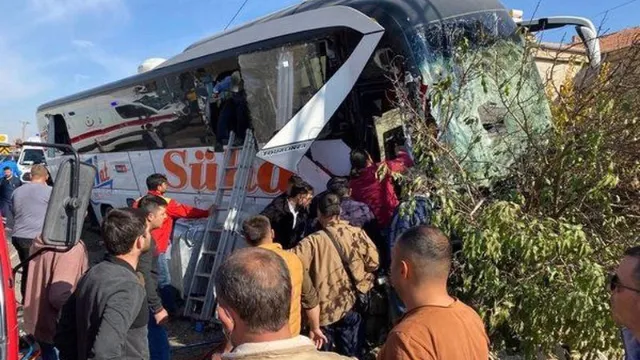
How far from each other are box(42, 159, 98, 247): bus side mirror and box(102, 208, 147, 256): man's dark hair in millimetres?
241

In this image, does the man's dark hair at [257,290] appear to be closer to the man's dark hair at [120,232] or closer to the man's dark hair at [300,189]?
the man's dark hair at [120,232]

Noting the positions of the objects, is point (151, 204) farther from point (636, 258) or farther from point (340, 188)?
point (636, 258)

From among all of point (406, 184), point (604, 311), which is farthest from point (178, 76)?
point (604, 311)

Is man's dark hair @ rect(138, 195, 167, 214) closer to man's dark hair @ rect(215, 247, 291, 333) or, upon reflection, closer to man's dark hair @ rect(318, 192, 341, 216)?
man's dark hair @ rect(318, 192, 341, 216)

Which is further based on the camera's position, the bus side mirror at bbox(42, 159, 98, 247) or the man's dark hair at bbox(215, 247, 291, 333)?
the bus side mirror at bbox(42, 159, 98, 247)

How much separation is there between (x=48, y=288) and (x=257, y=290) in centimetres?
270

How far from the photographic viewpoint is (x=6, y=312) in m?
2.56

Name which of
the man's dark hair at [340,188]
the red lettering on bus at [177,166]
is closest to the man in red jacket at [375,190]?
the man's dark hair at [340,188]

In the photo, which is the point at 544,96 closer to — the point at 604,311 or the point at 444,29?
the point at 444,29

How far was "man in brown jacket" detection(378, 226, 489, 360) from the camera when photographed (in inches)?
78.5

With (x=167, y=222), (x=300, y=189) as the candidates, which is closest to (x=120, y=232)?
(x=300, y=189)

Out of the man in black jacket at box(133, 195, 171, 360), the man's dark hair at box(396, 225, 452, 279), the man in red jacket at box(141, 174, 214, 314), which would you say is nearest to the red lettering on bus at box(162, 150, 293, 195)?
the man in red jacket at box(141, 174, 214, 314)

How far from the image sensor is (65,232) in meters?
2.79

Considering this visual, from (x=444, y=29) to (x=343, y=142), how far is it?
5.52 ft
